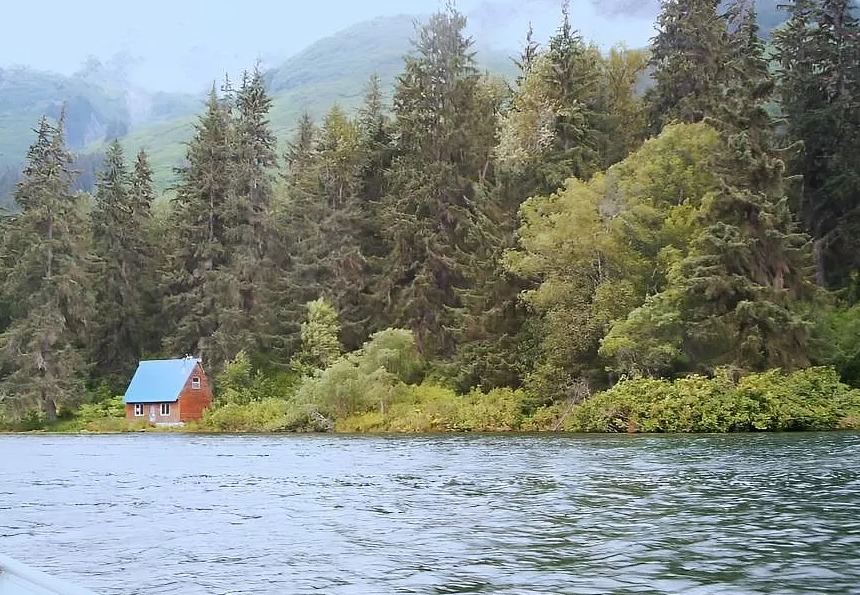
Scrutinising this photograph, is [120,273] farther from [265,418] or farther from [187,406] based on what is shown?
[265,418]

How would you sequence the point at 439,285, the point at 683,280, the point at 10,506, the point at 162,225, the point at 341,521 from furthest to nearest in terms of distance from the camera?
1. the point at 162,225
2. the point at 439,285
3. the point at 683,280
4. the point at 10,506
5. the point at 341,521

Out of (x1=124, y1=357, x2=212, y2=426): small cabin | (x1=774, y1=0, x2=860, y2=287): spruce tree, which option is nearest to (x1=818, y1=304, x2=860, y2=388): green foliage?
(x1=774, y1=0, x2=860, y2=287): spruce tree

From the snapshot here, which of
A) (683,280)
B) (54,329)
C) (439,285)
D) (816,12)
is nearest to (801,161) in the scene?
(816,12)

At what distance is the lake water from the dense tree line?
17.8 metres

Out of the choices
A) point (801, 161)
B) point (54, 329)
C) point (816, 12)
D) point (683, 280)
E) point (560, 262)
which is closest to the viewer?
point (683, 280)

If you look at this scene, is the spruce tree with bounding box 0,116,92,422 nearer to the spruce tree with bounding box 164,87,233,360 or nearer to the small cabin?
the small cabin

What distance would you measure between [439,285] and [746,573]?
57.0 metres

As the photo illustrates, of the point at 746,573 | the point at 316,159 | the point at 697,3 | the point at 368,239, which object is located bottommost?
the point at 746,573

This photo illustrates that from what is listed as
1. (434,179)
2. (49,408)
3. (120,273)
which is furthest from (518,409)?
(120,273)

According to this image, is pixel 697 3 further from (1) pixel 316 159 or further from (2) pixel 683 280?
(1) pixel 316 159

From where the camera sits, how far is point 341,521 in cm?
1706

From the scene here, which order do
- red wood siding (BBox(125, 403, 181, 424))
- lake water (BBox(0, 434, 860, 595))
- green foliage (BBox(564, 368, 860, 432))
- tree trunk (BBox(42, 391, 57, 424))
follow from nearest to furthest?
lake water (BBox(0, 434, 860, 595)) → green foliage (BBox(564, 368, 860, 432)) → tree trunk (BBox(42, 391, 57, 424)) → red wood siding (BBox(125, 403, 181, 424))

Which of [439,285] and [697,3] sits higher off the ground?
[697,3]

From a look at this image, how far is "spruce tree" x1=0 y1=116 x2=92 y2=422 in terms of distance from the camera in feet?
237
